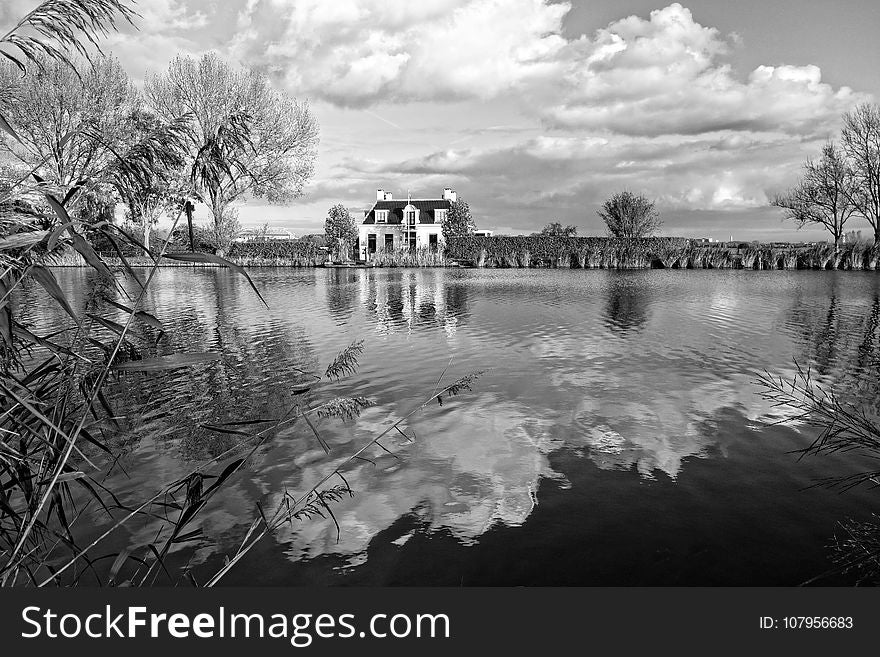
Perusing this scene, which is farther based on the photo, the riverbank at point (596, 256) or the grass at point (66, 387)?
the riverbank at point (596, 256)

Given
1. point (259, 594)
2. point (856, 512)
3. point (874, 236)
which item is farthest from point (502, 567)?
point (874, 236)

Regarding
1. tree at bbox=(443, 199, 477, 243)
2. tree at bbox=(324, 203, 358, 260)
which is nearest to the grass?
tree at bbox=(443, 199, 477, 243)

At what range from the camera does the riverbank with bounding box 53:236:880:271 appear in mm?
39812

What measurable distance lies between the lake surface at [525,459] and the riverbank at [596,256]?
105 feet

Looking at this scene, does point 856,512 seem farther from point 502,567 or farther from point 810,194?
point 810,194

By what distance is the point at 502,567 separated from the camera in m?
3.54

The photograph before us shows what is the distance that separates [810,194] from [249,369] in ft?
164

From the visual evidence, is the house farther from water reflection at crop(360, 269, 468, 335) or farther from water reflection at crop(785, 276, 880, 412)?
water reflection at crop(785, 276, 880, 412)

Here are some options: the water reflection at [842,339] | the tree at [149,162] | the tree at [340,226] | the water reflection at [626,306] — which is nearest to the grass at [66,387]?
the tree at [149,162]

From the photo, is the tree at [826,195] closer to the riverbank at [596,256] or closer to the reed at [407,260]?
the riverbank at [596,256]

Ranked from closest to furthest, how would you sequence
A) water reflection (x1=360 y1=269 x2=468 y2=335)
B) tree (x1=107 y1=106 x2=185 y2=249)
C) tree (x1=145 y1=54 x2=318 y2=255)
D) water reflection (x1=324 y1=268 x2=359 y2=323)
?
1. tree (x1=107 y1=106 x2=185 y2=249)
2. water reflection (x1=360 y1=269 x2=468 y2=335)
3. water reflection (x1=324 y1=268 x2=359 y2=323)
4. tree (x1=145 y1=54 x2=318 y2=255)

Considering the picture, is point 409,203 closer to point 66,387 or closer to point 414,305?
point 414,305

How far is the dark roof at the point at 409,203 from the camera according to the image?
66125 millimetres

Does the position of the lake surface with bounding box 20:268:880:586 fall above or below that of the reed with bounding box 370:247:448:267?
below
